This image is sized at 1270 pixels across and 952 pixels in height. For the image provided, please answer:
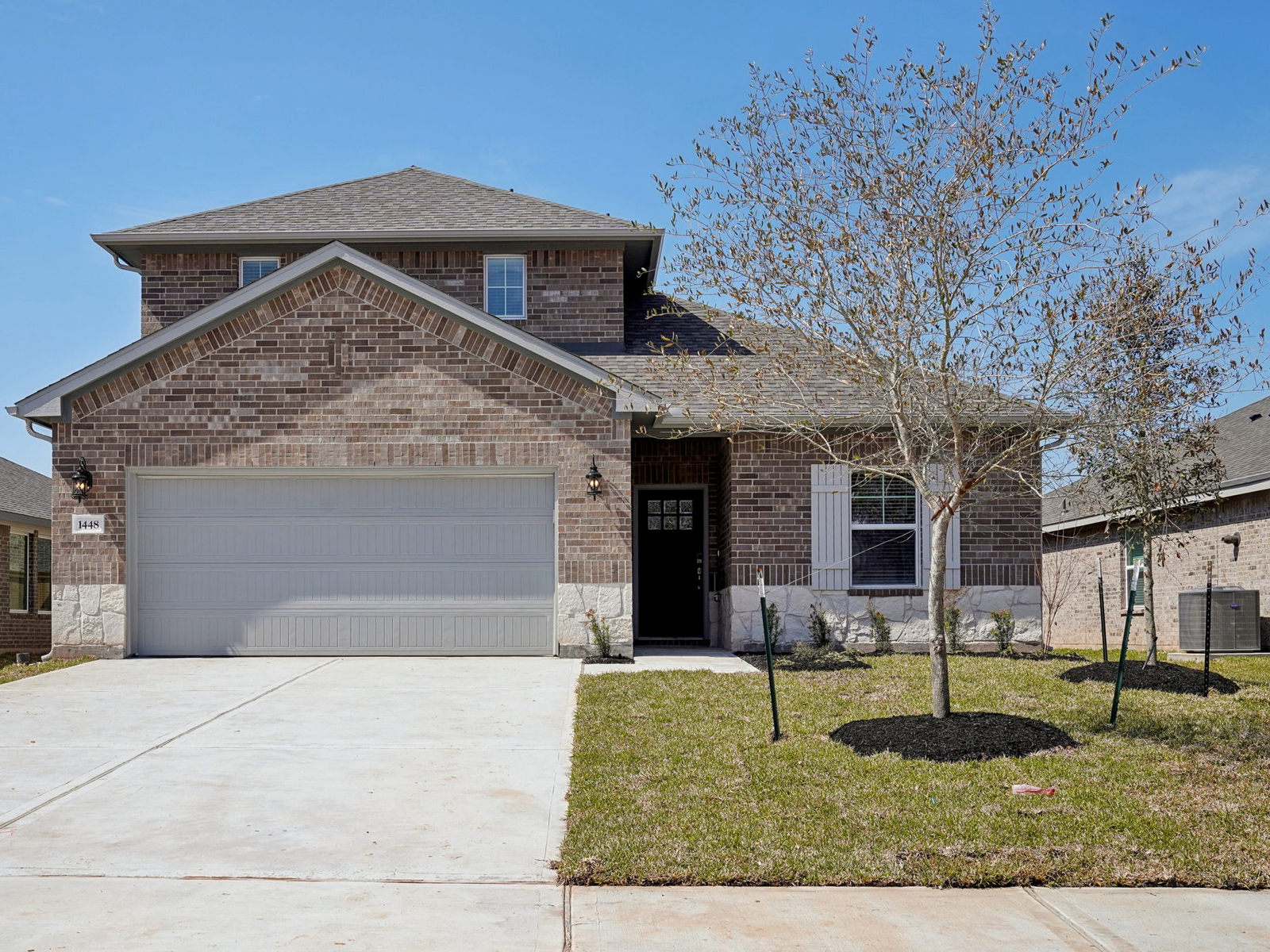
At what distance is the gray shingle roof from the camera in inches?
669

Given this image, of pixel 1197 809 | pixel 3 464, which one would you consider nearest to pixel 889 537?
pixel 1197 809

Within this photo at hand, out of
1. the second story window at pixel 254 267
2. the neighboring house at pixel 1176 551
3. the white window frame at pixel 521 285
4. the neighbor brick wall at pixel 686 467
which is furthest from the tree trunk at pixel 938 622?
the second story window at pixel 254 267

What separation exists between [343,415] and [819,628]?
21.6 ft

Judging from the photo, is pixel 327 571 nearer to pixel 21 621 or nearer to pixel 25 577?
pixel 21 621

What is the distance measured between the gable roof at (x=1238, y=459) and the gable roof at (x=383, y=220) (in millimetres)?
8191

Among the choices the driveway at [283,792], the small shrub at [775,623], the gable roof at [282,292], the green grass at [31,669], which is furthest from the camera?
the small shrub at [775,623]

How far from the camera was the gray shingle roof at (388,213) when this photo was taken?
1700cm

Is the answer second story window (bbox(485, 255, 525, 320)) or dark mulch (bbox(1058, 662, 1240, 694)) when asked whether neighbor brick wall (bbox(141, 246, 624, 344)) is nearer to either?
second story window (bbox(485, 255, 525, 320))

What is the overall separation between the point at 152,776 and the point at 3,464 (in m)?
18.2

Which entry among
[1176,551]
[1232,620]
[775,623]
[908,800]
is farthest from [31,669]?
[1232,620]

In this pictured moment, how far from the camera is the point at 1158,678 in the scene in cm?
1145

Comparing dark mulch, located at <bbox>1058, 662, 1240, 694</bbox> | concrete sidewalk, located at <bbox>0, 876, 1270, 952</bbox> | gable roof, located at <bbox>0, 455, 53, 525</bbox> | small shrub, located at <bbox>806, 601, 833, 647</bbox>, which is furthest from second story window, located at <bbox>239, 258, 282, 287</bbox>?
concrete sidewalk, located at <bbox>0, 876, 1270, 952</bbox>

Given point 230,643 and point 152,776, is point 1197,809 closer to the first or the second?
point 152,776

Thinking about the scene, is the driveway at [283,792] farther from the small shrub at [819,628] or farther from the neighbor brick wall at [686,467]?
the neighbor brick wall at [686,467]
